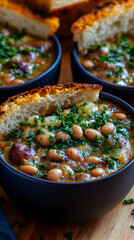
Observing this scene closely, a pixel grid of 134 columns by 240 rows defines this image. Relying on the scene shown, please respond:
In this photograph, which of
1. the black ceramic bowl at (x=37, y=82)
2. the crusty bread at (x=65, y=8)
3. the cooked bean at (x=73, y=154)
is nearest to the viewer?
the cooked bean at (x=73, y=154)

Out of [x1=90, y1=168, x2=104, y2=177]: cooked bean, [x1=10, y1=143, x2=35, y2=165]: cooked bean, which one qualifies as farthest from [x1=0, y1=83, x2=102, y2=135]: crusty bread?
[x1=90, y1=168, x2=104, y2=177]: cooked bean

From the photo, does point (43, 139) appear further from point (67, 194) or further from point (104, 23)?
point (104, 23)

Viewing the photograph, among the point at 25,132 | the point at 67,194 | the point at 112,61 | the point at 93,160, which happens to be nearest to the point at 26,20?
the point at 112,61

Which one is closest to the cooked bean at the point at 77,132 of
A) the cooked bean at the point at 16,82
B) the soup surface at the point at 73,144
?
the soup surface at the point at 73,144

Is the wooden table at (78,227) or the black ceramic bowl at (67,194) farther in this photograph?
the wooden table at (78,227)

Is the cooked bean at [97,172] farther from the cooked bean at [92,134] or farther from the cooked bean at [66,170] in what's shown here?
the cooked bean at [92,134]

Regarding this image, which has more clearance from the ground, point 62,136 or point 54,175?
point 62,136

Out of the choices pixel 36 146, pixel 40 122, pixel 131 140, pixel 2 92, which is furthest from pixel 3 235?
pixel 2 92
